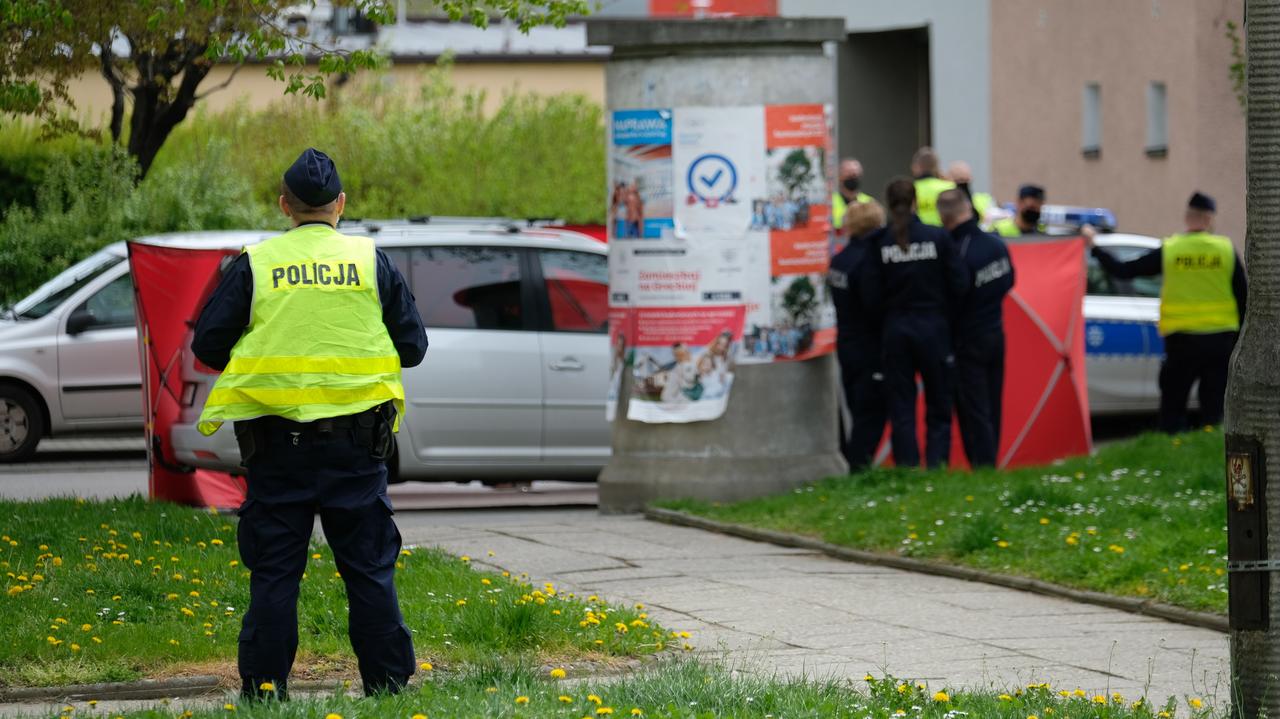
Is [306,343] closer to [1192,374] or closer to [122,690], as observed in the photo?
[122,690]

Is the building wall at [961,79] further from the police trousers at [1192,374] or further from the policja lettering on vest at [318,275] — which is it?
the policja lettering on vest at [318,275]

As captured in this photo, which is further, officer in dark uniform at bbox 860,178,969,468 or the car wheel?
the car wheel

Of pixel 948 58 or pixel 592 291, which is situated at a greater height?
pixel 948 58

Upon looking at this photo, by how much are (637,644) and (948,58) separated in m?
27.8

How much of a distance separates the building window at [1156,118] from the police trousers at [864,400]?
1513 cm

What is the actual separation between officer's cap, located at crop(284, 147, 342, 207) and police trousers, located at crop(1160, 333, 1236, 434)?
9.03 m

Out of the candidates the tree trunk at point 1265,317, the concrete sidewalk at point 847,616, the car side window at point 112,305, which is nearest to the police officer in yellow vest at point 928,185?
the concrete sidewalk at point 847,616

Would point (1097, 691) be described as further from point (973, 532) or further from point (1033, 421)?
point (1033, 421)

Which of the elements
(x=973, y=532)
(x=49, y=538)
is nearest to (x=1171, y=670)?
(x=973, y=532)

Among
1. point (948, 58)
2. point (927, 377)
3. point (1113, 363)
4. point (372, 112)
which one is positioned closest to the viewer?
point (927, 377)

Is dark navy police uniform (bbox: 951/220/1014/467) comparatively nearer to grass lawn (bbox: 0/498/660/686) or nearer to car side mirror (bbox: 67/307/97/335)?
grass lawn (bbox: 0/498/660/686)

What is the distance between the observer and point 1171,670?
23.2ft

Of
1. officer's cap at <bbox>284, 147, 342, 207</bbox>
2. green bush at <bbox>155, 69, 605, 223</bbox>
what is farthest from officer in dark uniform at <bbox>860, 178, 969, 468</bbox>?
green bush at <bbox>155, 69, 605, 223</bbox>

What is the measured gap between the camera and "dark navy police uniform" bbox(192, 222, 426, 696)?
5.74m
